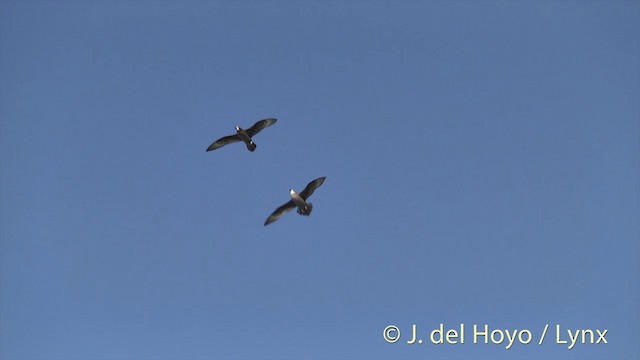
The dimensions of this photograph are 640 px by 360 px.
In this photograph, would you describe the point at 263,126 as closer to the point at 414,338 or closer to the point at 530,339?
the point at 414,338

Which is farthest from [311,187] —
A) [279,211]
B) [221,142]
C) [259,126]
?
[221,142]

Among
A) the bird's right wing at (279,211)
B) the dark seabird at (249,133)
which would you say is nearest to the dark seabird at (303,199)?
the bird's right wing at (279,211)

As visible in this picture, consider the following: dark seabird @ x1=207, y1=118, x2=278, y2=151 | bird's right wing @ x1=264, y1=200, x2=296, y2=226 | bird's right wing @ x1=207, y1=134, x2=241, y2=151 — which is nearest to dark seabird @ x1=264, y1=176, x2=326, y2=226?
bird's right wing @ x1=264, y1=200, x2=296, y2=226

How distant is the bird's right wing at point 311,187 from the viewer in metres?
54.9

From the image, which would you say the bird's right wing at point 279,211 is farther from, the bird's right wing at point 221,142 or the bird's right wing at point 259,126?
the bird's right wing at point 221,142

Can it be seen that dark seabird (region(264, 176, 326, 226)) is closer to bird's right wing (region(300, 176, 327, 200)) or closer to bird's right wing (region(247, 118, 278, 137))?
bird's right wing (region(300, 176, 327, 200))

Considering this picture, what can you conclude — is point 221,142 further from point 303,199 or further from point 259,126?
point 303,199

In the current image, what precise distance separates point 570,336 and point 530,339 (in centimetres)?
334

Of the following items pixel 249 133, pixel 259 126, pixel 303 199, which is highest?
pixel 259 126

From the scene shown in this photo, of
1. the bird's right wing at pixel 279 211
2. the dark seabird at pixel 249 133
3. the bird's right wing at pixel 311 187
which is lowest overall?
the bird's right wing at pixel 279 211

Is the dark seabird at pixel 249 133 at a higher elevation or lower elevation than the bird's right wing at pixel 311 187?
higher

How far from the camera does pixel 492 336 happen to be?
65.6 metres

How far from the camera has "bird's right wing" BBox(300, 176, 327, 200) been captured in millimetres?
54906

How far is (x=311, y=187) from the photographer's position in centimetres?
5512
